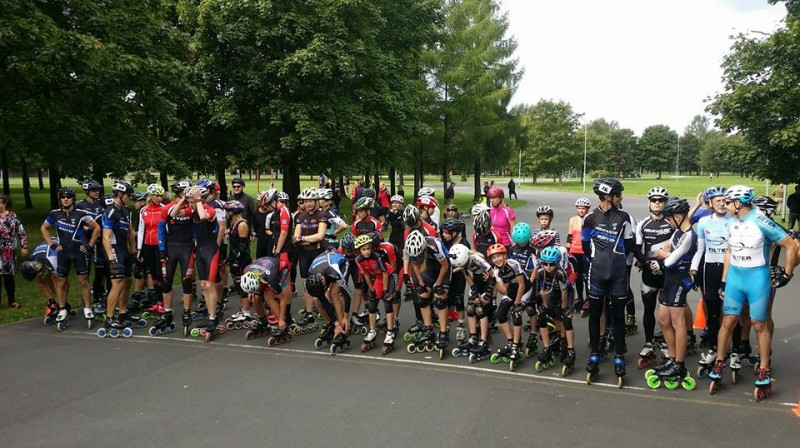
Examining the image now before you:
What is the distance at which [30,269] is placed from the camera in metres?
8.62

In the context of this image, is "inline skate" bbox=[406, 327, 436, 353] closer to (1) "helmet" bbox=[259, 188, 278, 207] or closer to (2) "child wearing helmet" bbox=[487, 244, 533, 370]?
(2) "child wearing helmet" bbox=[487, 244, 533, 370]

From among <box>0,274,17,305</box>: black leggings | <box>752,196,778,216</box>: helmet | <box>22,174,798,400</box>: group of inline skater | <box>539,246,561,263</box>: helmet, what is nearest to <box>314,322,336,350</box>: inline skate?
<box>22,174,798,400</box>: group of inline skater

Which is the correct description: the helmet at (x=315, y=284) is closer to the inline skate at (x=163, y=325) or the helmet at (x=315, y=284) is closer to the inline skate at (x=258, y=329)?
the inline skate at (x=258, y=329)

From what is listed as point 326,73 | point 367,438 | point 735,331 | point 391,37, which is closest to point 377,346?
point 367,438

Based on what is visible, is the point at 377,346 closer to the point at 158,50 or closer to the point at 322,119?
the point at 158,50

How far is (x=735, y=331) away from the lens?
6395 mm

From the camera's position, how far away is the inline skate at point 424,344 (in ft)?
23.9

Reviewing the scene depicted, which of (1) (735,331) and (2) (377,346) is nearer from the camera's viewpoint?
(1) (735,331)

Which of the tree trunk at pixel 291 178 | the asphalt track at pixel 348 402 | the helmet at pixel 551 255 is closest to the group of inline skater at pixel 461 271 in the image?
the helmet at pixel 551 255

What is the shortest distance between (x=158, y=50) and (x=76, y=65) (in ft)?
10.9

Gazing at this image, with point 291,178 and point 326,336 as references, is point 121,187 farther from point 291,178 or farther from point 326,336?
point 291,178

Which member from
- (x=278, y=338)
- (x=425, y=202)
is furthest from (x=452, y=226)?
(x=278, y=338)

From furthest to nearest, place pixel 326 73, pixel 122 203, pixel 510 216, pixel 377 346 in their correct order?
pixel 326 73 → pixel 510 216 → pixel 122 203 → pixel 377 346

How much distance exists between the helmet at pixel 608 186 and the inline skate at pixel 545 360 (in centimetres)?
199
